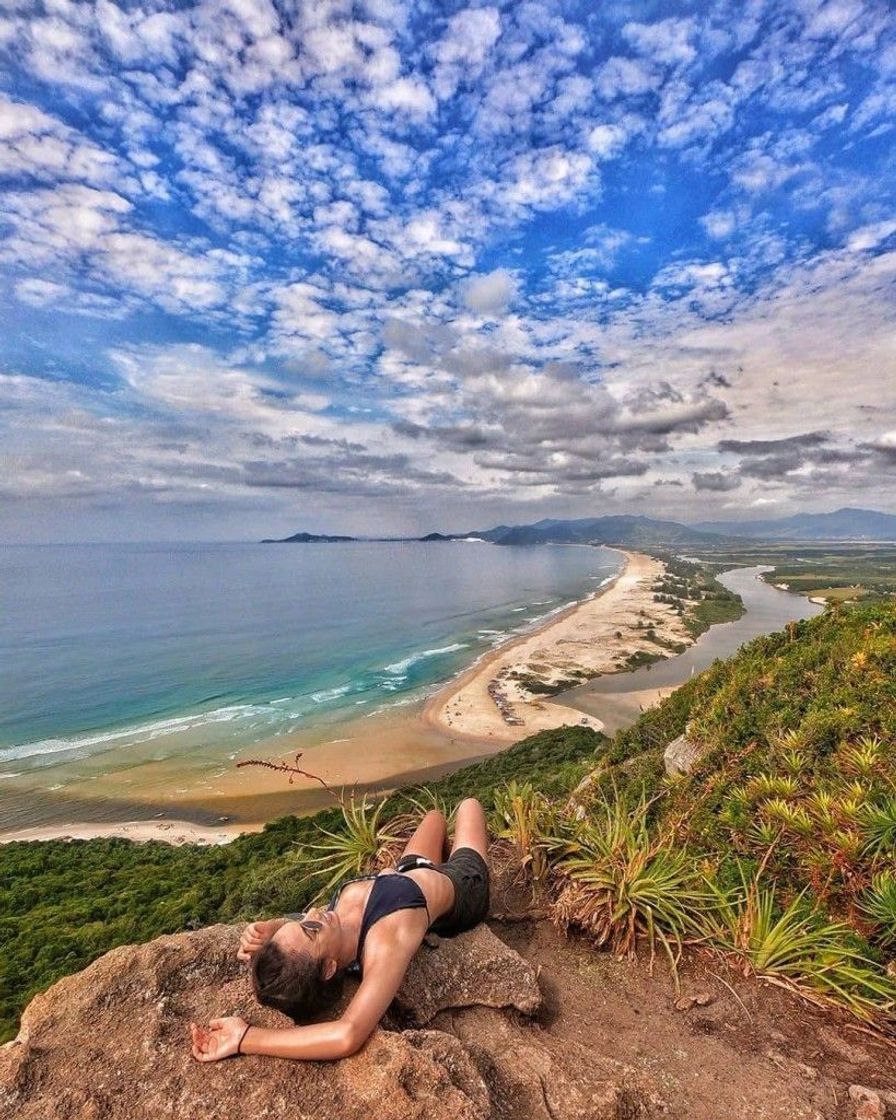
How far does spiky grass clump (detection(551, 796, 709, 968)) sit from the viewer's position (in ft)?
14.4

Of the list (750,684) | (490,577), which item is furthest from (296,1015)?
(490,577)

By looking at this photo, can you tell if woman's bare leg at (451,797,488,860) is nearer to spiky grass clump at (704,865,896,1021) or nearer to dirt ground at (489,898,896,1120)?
dirt ground at (489,898,896,1120)

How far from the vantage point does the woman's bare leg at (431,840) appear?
4.83 meters

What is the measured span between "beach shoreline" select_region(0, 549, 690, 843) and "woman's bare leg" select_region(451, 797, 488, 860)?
14.5 meters

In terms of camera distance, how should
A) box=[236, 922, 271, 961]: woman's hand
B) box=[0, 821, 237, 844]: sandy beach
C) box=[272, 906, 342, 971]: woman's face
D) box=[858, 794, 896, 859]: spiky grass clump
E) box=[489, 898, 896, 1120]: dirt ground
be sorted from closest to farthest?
box=[489, 898, 896, 1120]: dirt ground < box=[272, 906, 342, 971]: woman's face < box=[236, 922, 271, 961]: woman's hand < box=[858, 794, 896, 859]: spiky grass clump < box=[0, 821, 237, 844]: sandy beach

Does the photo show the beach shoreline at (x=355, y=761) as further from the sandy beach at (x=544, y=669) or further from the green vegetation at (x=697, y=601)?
the green vegetation at (x=697, y=601)

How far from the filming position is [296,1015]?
10.2 ft

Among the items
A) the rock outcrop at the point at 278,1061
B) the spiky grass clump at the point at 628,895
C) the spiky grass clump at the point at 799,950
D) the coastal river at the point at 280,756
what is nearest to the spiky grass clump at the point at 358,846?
the spiky grass clump at the point at 628,895

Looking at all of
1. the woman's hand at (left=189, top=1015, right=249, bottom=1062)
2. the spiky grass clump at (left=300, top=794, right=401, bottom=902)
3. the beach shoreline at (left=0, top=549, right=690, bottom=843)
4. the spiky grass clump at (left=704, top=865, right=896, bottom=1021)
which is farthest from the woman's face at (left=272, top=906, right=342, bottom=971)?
the beach shoreline at (left=0, top=549, right=690, bottom=843)

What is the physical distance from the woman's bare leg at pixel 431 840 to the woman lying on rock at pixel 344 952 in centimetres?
62

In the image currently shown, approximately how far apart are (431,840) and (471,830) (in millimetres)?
359

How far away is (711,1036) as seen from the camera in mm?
3521

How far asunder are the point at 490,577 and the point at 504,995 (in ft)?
492

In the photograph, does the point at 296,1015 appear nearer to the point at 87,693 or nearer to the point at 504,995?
the point at 504,995
